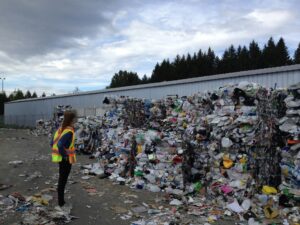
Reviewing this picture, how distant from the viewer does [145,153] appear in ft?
26.9

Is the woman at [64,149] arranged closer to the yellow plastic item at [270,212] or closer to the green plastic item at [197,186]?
the green plastic item at [197,186]

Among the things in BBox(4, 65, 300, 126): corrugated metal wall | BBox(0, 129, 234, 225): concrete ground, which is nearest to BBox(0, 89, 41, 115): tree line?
BBox(4, 65, 300, 126): corrugated metal wall

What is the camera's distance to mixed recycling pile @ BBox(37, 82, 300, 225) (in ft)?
18.9

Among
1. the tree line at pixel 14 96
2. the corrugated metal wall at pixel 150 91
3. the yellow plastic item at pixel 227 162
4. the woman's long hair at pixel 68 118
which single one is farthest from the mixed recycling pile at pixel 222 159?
the tree line at pixel 14 96

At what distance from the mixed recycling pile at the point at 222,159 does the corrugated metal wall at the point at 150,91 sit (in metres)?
5.25

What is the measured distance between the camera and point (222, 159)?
22.5 feet

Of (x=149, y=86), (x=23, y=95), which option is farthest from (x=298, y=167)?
(x=23, y=95)

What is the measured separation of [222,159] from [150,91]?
47.4 feet

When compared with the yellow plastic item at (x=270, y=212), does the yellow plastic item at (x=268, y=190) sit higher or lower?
higher

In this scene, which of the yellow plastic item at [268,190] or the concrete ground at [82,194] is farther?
the yellow plastic item at [268,190]

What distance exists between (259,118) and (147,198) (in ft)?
8.52

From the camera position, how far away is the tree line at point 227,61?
49.6 metres

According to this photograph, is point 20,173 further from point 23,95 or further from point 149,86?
point 23,95

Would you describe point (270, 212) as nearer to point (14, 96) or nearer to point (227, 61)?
point (227, 61)
